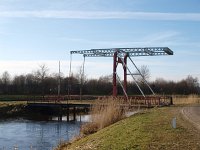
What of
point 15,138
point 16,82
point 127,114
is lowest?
point 15,138

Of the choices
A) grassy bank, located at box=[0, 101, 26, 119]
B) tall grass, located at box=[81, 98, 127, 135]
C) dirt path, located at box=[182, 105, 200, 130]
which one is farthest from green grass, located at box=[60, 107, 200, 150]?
grassy bank, located at box=[0, 101, 26, 119]

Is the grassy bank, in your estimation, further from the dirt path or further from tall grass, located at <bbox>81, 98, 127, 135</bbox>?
the dirt path

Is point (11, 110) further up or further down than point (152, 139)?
further up

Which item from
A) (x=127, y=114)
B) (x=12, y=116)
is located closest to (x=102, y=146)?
(x=127, y=114)

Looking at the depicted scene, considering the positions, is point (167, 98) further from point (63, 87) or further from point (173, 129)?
point (63, 87)

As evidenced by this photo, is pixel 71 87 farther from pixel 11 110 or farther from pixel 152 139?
pixel 152 139

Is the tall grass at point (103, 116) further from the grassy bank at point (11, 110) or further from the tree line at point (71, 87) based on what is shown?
the tree line at point (71, 87)

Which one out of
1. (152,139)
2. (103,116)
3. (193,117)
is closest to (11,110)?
(103,116)

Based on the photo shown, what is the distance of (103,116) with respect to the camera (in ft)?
76.3

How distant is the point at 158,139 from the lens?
44.9ft

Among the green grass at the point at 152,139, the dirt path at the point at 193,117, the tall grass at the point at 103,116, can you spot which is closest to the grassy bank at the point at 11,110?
the tall grass at the point at 103,116

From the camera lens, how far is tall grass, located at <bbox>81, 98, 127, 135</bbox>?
22.9m

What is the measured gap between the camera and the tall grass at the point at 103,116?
2292 cm

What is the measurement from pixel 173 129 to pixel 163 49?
3081cm
